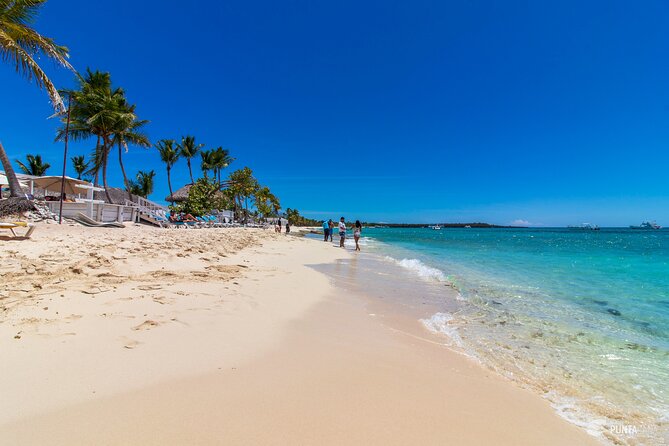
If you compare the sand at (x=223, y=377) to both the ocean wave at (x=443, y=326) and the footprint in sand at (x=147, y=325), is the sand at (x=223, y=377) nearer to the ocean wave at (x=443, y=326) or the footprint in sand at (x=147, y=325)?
the footprint in sand at (x=147, y=325)

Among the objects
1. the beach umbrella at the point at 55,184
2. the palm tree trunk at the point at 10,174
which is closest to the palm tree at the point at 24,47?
the palm tree trunk at the point at 10,174

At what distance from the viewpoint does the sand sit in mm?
1844

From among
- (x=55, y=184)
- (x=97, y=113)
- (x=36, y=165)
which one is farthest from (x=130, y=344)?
(x=36, y=165)

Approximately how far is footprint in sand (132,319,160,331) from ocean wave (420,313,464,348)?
3.52 metres

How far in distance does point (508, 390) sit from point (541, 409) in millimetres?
285

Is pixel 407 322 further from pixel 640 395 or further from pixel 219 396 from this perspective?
pixel 219 396

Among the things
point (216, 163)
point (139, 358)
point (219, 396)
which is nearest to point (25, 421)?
point (139, 358)

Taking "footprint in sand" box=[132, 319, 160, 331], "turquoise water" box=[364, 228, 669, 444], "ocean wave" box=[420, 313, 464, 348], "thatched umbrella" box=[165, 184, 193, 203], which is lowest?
"turquoise water" box=[364, 228, 669, 444]

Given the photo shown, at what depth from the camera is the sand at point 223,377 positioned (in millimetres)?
1844

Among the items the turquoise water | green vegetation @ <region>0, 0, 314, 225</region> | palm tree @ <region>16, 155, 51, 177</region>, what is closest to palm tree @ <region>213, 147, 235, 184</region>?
green vegetation @ <region>0, 0, 314, 225</region>

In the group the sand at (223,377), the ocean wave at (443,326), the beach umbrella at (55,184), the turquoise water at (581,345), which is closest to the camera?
the sand at (223,377)

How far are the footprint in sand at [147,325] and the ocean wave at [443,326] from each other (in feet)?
11.6

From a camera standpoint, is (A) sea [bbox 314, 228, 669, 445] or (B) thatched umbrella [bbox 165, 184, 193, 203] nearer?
(A) sea [bbox 314, 228, 669, 445]

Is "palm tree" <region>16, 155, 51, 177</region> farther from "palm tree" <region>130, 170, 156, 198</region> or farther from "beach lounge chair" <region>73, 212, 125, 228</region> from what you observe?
"beach lounge chair" <region>73, 212, 125, 228</region>
